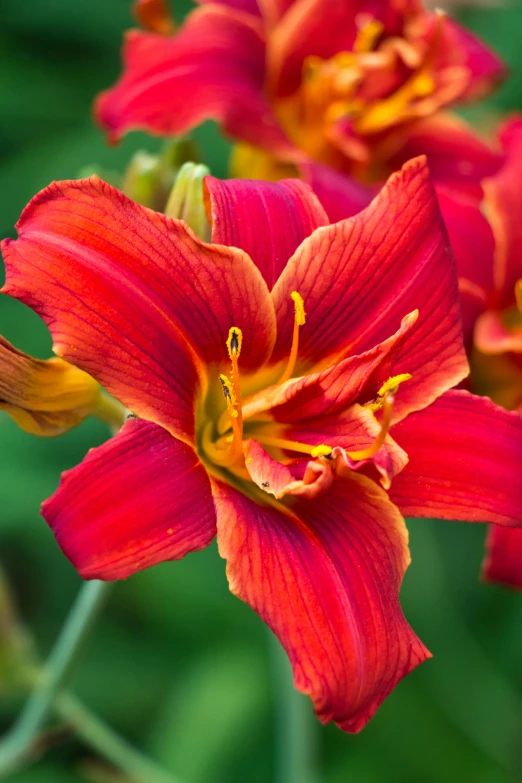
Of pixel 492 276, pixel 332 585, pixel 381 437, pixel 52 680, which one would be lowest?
pixel 52 680

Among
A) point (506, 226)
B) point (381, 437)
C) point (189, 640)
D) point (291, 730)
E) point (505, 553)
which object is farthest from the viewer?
point (189, 640)

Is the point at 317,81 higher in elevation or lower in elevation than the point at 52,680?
higher

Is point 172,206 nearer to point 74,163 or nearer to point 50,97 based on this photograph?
point 74,163

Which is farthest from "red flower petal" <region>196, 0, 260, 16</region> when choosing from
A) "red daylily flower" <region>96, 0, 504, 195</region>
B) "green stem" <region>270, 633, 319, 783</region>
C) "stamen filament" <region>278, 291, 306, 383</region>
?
"green stem" <region>270, 633, 319, 783</region>

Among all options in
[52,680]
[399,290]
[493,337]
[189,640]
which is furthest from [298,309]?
[189,640]

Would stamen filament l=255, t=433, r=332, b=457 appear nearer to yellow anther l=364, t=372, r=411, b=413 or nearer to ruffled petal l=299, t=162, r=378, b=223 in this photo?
yellow anther l=364, t=372, r=411, b=413

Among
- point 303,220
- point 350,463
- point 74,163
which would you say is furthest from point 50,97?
point 350,463

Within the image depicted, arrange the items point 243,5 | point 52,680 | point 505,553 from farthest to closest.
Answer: point 243,5, point 52,680, point 505,553

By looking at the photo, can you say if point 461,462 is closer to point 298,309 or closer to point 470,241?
point 298,309

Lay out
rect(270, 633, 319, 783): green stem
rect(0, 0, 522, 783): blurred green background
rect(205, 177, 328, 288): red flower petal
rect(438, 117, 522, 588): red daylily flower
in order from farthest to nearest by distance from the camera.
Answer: rect(0, 0, 522, 783): blurred green background
rect(270, 633, 319, 783): green stem
rect(438, 117, 522, 588): red daylily flower
rect(205, 177, 328, 288): red flower petal
